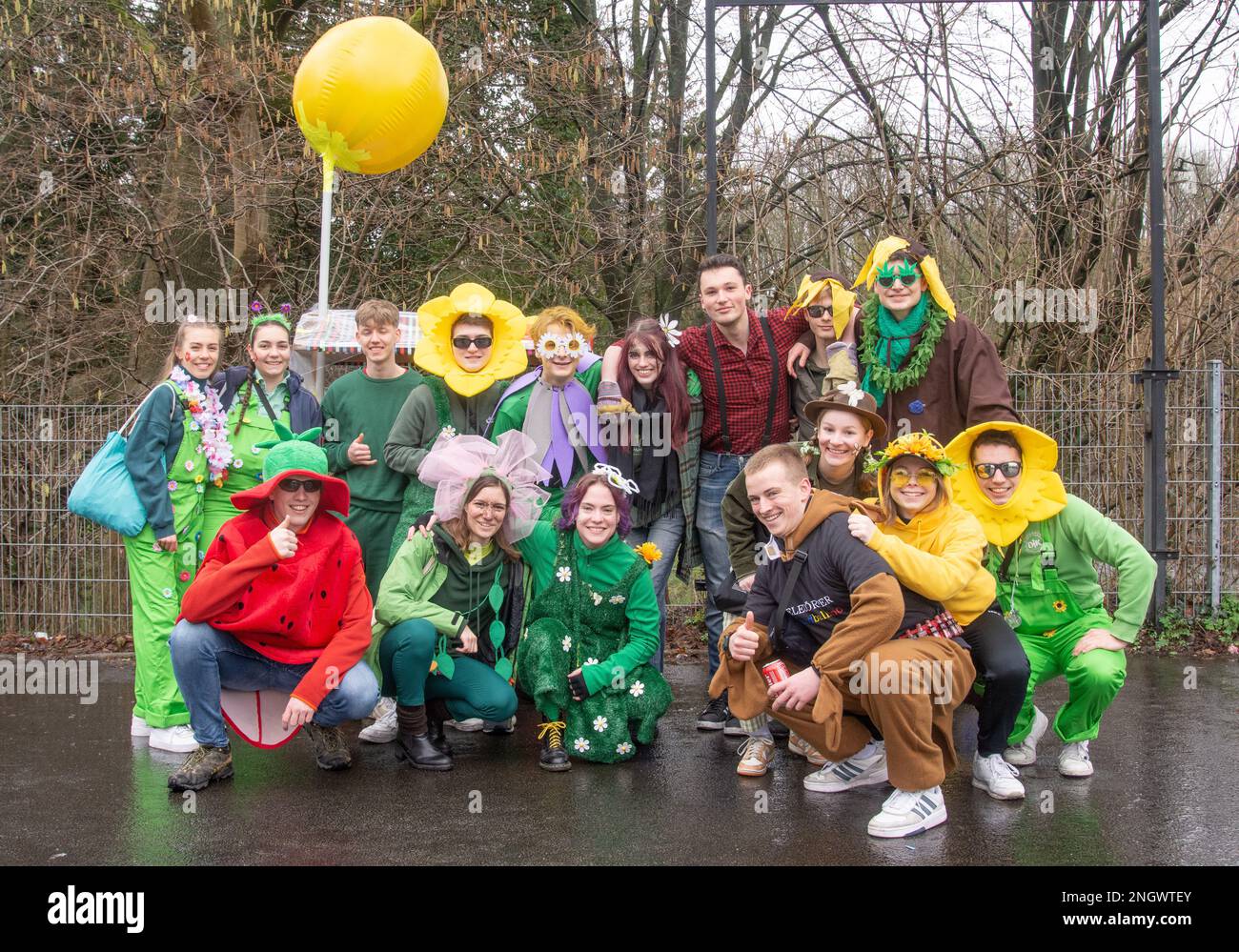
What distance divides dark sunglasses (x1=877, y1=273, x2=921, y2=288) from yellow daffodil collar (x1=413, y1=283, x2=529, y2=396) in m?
1.75

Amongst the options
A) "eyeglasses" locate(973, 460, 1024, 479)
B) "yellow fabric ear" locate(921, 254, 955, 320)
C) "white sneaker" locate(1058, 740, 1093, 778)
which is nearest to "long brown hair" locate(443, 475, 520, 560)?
"eyeglasses" locate(973, 460, 1024, 479)

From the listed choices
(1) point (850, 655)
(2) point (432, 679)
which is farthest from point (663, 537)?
(1) point (850, 655)

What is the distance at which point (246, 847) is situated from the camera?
149 inches

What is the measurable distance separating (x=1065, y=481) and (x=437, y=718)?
499 centimetres

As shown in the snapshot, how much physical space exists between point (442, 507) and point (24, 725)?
8.66 ft

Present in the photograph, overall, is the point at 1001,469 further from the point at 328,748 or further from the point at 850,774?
the point at 328,748

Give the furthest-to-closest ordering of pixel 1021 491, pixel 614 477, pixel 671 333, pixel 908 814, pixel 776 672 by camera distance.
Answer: pixel 671 333 → pixel 614 477 → pixel 1021 491 → pixel 776 672 → pixel 908 814

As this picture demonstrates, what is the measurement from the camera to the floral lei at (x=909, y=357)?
5039mm

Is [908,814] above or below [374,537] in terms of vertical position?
below

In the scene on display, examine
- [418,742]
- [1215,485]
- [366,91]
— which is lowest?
[418,742]

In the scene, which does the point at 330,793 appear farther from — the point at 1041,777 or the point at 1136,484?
the point at 1136,484

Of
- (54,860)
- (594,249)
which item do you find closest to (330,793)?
(54,860)

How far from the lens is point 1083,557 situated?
465 centimetres

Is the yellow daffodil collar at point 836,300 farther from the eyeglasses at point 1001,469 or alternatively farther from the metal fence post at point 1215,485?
the metal fence post at point 1215,485
